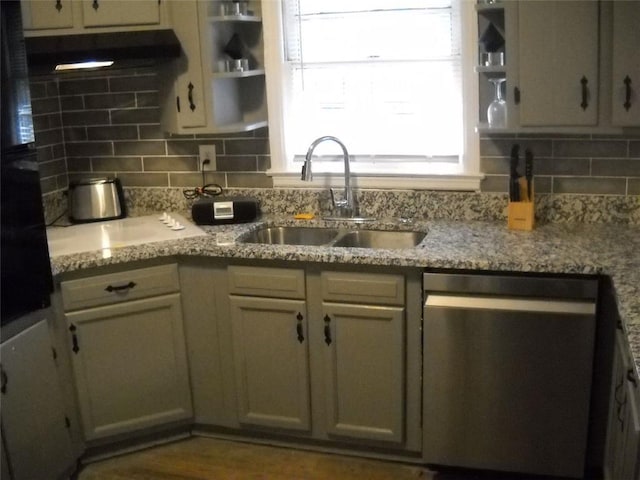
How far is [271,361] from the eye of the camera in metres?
3.00

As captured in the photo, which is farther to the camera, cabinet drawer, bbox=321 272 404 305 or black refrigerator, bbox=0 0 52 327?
cabinet drawer, bbox=321 272 404 305

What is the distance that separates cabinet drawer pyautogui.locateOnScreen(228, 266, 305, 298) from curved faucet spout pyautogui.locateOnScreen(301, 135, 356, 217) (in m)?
0.49

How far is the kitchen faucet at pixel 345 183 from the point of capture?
3.15 meters

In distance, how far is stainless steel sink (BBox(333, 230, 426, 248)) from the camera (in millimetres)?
3193

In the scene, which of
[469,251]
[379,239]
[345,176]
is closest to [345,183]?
[345,176]

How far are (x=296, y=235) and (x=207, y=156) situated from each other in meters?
0.60

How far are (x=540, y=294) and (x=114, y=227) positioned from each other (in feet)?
6.11

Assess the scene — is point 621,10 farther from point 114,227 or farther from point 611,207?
point 114,227

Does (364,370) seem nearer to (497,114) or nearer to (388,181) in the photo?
(388,181)

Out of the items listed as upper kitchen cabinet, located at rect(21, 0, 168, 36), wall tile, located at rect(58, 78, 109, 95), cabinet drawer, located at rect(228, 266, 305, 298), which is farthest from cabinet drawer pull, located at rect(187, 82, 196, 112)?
cabinet drawer, located at rect(228, 266, 305, 298)

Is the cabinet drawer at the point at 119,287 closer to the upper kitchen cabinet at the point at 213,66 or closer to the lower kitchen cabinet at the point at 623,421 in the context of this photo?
the upper kitchen cabinet at the point at 213,66

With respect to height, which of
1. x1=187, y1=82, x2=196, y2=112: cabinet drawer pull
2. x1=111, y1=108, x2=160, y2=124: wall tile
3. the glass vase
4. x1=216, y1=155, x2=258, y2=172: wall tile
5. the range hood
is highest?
the range hood

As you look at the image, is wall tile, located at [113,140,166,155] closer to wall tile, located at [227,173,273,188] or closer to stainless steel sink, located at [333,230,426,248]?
wall tile, located at [227,173,273,188]

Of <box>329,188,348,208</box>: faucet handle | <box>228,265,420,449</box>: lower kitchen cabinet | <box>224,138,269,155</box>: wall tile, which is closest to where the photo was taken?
Answer: <box>228,265,420,449</box>: lower kitchen cabinet
